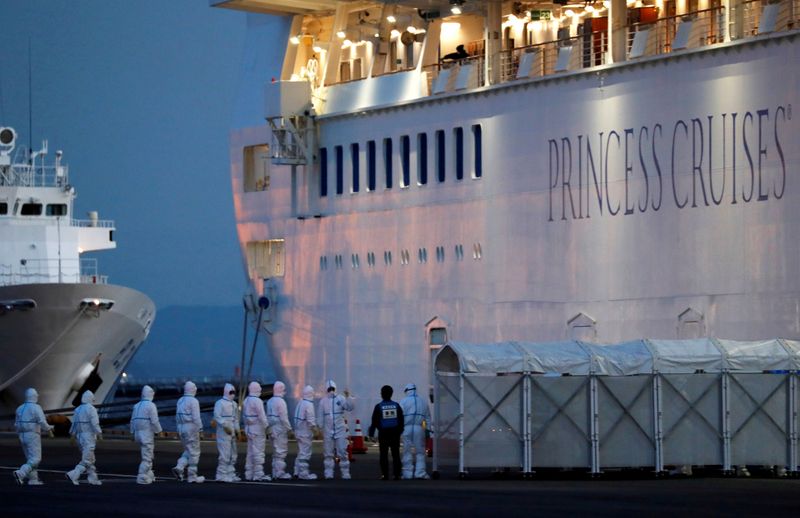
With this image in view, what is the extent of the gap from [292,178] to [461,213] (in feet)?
21.3

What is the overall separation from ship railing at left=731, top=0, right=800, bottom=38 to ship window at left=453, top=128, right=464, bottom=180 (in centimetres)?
820

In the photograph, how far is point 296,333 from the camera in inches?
1751

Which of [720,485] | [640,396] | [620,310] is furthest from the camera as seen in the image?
[620,310]

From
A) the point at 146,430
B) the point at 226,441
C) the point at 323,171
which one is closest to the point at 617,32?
the point at 323,171

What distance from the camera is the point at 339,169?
43.3 meters

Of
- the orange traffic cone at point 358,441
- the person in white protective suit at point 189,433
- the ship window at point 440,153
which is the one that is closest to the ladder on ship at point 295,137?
the ship window at point 440,153

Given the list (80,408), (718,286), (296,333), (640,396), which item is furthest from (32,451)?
(296,333)

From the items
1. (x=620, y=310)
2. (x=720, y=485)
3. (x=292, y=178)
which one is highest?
(x=292, y=178)

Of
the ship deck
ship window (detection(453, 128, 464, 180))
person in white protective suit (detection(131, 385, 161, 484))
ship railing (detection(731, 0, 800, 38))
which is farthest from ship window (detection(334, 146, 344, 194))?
person in white protective suit (detection(131, 385, 161, 484))

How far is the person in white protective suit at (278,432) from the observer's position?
29984 mm

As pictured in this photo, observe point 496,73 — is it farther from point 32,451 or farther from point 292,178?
point 32,451

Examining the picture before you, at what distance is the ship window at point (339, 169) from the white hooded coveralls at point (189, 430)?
13.8 metres

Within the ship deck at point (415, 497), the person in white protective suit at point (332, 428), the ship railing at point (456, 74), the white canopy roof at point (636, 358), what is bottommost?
the ship deck at point (415, 497)

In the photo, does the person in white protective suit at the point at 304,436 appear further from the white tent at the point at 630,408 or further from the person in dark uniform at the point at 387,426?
the white tent at the point at 630,408
